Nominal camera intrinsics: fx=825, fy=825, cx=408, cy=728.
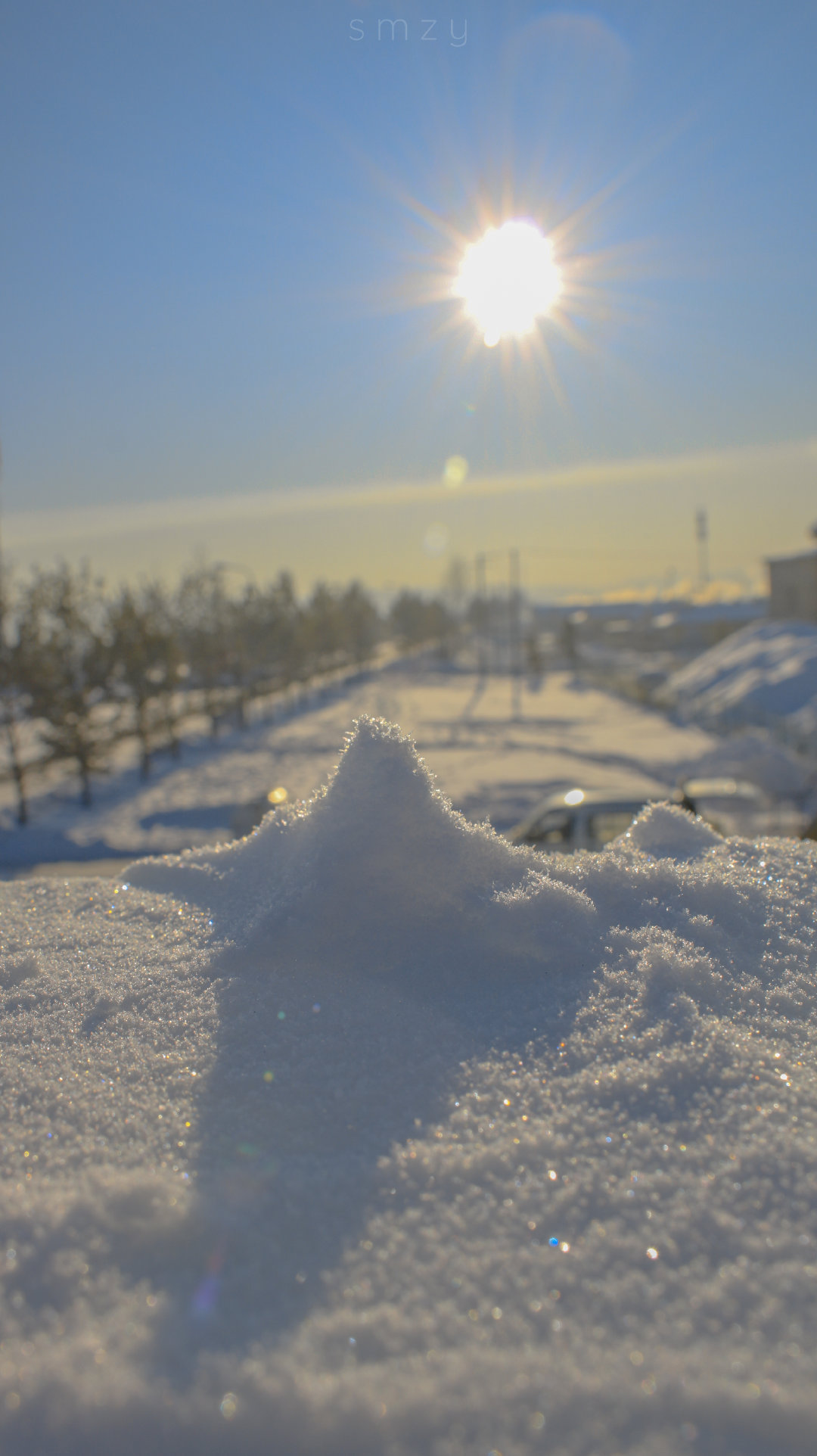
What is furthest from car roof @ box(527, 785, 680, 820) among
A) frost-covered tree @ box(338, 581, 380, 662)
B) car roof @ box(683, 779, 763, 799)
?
frost-covered tree @ box(338, 581, 380, 662)

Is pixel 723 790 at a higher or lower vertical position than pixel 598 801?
lower

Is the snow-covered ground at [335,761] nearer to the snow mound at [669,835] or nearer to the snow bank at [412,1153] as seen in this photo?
the snow mound at [669,835]

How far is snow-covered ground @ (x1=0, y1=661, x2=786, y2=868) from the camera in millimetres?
15844

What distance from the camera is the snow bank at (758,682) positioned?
26766 mm

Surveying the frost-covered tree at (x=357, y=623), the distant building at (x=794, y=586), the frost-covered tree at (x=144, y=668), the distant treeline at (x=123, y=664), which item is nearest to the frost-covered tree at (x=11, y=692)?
the distant treeline at (x=123, y=664)

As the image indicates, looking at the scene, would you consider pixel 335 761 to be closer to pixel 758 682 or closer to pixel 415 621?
pixel 758 682

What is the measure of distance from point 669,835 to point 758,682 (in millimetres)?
28919

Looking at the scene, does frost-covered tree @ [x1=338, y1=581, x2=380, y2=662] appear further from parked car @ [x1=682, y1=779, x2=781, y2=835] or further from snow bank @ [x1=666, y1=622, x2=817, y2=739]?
parked car @ [x1=682, y1=779, x2=781, y2=835]

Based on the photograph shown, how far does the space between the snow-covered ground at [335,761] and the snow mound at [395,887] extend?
807 centimetres

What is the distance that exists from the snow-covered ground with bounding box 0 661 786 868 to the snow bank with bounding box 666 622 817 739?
4.62 ft

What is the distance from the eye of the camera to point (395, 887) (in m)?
1.82

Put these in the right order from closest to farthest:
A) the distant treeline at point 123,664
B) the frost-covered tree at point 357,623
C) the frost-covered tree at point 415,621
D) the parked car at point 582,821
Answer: the parked car at point 582,821, the distant treeline at point 123,664, the frost-covered tree at point 357,623, the frost-covered tree at point 415,621

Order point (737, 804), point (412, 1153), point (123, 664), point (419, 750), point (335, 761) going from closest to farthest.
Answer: point (412, 1153)
point (335, 761)
point (419, 750)
point (737, 804)
point (123, 664)

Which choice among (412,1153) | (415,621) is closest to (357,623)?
(415,621)
